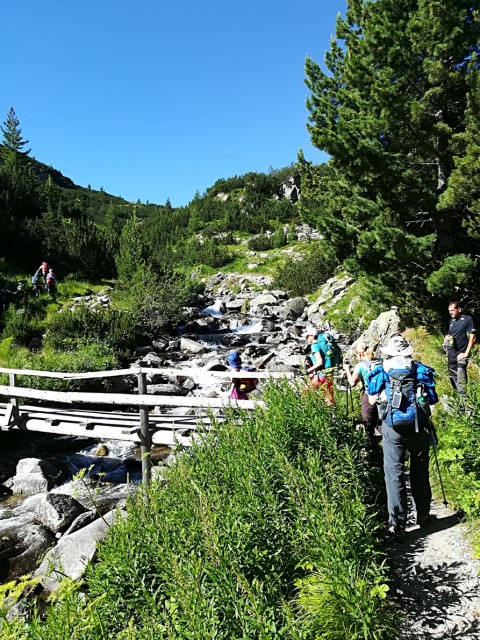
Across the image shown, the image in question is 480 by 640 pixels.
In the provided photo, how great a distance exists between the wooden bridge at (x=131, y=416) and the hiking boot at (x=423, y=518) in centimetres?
275

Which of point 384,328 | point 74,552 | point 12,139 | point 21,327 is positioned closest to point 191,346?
point 21,327

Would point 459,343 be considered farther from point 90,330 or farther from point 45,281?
point 45,281

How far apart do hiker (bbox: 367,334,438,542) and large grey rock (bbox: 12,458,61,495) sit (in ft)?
24.9

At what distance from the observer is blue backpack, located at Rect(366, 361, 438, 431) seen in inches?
164

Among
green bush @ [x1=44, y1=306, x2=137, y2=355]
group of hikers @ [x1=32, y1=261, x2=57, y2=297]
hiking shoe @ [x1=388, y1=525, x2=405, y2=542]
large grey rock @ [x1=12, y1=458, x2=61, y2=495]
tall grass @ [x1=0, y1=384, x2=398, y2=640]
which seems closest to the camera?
tall grass @ [x1=0, y1=384, x2=398, y2=640]

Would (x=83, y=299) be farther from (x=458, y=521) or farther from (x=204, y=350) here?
(x=458, y=521)

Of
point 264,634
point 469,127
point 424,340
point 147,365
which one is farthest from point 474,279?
point 147,365

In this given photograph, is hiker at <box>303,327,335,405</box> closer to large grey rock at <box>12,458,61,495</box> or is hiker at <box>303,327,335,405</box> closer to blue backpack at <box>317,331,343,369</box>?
blue backpack at <box>317,331,343,369</box>

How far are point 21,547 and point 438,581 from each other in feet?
21.4

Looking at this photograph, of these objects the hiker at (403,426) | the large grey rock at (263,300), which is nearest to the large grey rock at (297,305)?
the large grey rock at (263,300)

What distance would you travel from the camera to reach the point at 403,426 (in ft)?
13.7

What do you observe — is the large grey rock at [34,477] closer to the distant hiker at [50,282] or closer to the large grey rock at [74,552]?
the large grey rock at [74,552]

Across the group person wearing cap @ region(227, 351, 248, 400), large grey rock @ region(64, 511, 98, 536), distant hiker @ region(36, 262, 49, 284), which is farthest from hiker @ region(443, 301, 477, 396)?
distant hiker @ region(36, 262, 49, 284)

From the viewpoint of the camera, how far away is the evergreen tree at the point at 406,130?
9242 mm
